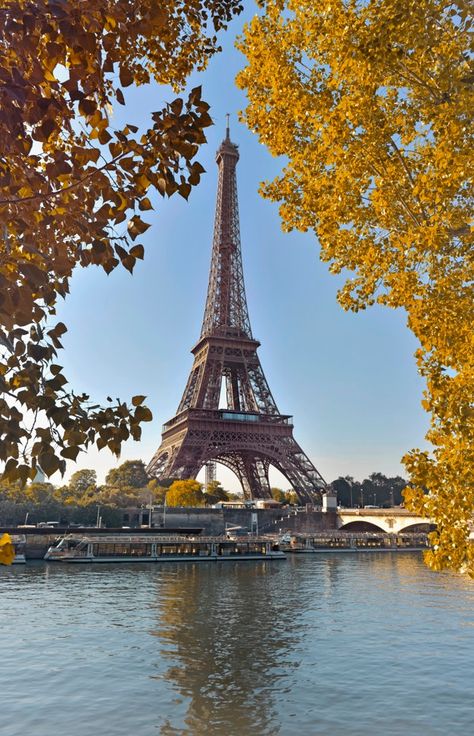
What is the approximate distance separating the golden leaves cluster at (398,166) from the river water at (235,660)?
11513 mm

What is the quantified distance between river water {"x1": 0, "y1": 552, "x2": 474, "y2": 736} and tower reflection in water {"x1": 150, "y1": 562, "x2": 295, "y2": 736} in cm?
6

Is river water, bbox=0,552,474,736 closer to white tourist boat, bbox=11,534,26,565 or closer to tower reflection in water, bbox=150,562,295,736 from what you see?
tower reflection in water, bbox=150,562,295,736

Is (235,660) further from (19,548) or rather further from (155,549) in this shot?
(19,548)

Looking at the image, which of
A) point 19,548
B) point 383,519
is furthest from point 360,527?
point 19,548

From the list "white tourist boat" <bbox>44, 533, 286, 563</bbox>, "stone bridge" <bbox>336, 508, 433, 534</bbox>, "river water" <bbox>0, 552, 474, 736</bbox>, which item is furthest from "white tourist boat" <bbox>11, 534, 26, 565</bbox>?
"stone bridge" <bbox>336, 508, 433, 534</bbox>

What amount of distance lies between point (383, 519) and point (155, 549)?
37.2 meters

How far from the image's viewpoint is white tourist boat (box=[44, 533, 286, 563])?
190 ft

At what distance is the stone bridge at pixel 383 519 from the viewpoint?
264 ft

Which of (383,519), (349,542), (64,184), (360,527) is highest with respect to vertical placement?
(64,184)

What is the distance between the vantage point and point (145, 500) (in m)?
90.8

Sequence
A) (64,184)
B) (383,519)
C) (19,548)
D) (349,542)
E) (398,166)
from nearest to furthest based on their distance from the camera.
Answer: (64,184), (398,166), (19,548), (349,542), (383,519)

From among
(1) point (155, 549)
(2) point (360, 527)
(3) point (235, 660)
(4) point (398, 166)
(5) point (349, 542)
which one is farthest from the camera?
(2) point (360, 527)

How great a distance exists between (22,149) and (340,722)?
17.0 metres

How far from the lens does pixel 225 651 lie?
22.4 meters
